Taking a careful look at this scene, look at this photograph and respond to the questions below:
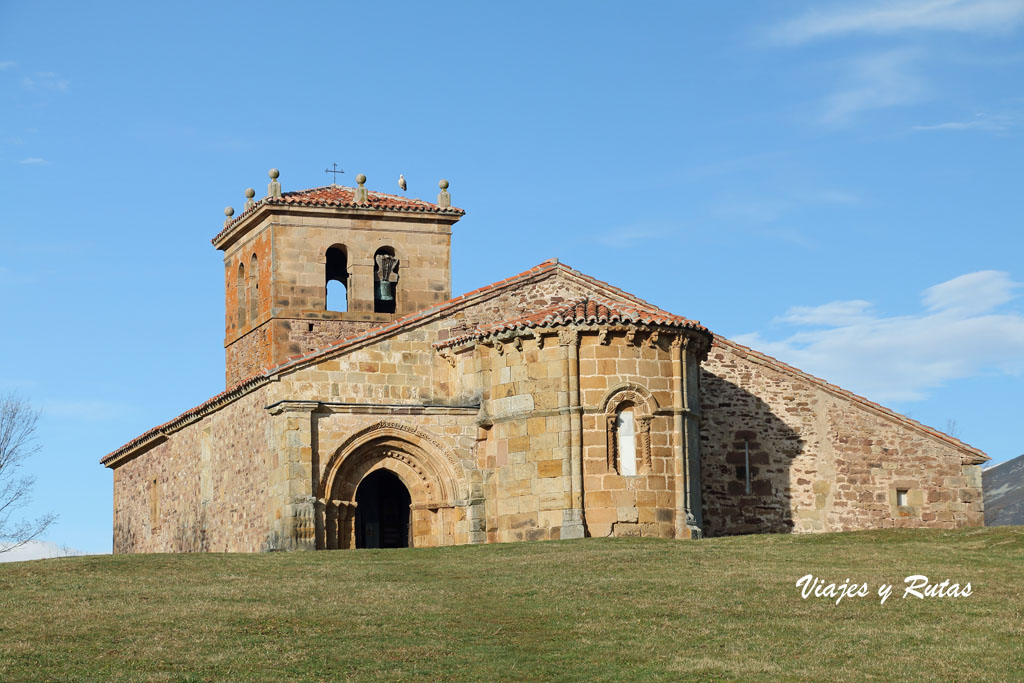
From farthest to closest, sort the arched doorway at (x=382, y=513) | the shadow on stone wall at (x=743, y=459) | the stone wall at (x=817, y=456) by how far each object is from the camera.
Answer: the stone wall at (x=817, y=456)
the shadow on stone wall at (x=743, y=459)
the arched doorway at (x=382, y=513)

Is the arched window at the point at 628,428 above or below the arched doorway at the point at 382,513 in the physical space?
above

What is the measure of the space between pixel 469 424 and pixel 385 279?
25.8ft

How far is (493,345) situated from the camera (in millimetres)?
31875

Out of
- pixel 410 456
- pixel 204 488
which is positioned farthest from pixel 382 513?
pixel 204 488

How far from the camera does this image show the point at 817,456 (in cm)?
3766

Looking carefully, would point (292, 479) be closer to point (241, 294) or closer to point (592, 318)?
point (592, 318)

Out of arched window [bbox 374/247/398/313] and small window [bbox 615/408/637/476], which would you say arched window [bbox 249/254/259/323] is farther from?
small window [bbox 615/408/637/476]

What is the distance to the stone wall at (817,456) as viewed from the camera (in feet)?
123

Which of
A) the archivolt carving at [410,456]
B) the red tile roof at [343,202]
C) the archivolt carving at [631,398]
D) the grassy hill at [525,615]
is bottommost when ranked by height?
the grassy hill at [525,615]

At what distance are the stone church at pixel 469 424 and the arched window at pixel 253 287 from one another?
52 mm

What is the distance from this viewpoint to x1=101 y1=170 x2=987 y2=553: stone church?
30531 millimetres

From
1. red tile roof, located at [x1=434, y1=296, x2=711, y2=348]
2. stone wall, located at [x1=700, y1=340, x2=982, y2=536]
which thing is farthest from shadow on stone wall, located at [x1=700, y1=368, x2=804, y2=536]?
red tile roof, located at [x1=434, y1=296, x2=711, y2=348]

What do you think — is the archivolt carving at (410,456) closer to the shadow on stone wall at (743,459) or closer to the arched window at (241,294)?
the shadow on stone wall at (743,459)

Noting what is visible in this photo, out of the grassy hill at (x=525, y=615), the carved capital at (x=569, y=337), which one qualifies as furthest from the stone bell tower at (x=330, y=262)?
the grassy hill at (x=525, y=615)
